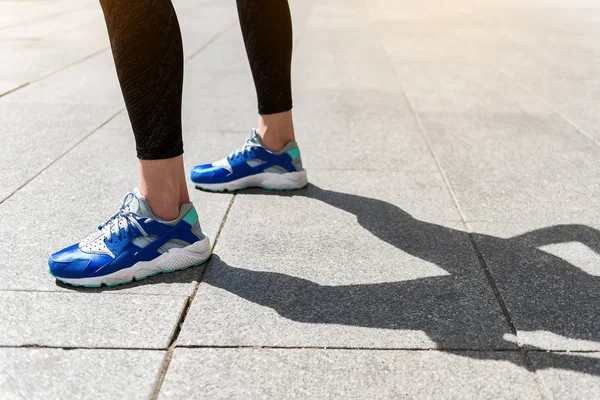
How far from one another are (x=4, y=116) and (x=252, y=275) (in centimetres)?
273

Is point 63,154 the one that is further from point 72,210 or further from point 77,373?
point 77,373

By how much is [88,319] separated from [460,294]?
115cm

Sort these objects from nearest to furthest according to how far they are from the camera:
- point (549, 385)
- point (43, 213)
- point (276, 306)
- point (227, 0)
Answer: point (549, 385), point (276, 306), point (43, 213), point (227, 0)

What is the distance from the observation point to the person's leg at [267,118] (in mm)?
2719

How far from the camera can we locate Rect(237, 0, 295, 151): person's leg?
8.85ft

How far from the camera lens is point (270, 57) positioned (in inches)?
110

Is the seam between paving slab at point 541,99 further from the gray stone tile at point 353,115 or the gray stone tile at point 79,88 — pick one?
the gray stone tile at point 79,88

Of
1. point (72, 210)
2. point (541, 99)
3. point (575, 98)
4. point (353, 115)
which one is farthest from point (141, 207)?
point (575, 98)

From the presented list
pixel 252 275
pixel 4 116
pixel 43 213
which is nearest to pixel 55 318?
pixel 252 275

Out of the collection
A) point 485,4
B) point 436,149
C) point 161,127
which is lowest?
point 485,4

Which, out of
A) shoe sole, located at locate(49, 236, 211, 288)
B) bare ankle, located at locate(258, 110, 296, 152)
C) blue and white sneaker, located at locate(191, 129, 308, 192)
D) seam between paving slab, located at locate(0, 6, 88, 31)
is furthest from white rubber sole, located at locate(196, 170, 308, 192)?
seam between paving slab, located at locate(0, 6, 88, 31)

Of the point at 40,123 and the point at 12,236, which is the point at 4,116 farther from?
the point at 12,236

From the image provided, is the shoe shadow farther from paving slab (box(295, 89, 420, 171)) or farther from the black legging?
paving slab (box(295, 89, 420, 171))

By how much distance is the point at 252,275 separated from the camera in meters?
2.27
